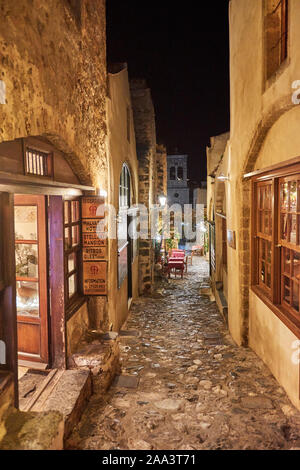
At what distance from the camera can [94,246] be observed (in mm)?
5434

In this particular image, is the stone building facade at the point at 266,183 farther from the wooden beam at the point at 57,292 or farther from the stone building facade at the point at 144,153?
the stone building facade at the point at 144,153

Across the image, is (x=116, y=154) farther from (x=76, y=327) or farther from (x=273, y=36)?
(x=76, y=327)

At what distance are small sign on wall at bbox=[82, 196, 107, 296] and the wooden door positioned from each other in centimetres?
111

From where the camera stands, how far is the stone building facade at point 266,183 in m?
4.16

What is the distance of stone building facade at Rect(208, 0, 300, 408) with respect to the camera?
13.6 feet

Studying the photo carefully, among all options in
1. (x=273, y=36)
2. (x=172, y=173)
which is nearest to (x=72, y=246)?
(x=273, y=36)

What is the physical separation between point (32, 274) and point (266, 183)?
392cm

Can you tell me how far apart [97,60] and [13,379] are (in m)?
5.09

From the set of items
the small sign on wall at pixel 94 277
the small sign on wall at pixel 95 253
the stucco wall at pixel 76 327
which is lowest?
the stucco wall at pixel 76 327

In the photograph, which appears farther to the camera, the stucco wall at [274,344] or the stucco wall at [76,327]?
the stucco wall at [76,327]

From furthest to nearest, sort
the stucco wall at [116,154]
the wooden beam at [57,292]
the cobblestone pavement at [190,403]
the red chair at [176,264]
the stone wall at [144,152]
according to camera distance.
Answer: the red chair at [176,264] < the stone wall at [144,152] < the stucco wall at [116,154] < the wooden beam at [57,292] < the cobblestone pavement at [190,403]

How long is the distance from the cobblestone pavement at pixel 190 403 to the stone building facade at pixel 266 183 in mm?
375

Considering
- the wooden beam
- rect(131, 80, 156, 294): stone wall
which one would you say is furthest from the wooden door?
rect(131, 80, 156, 294): stone wall

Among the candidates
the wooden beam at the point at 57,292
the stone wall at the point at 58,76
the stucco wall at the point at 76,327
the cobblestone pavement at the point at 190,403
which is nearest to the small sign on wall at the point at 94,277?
the stucco wall at the point at 76,327
